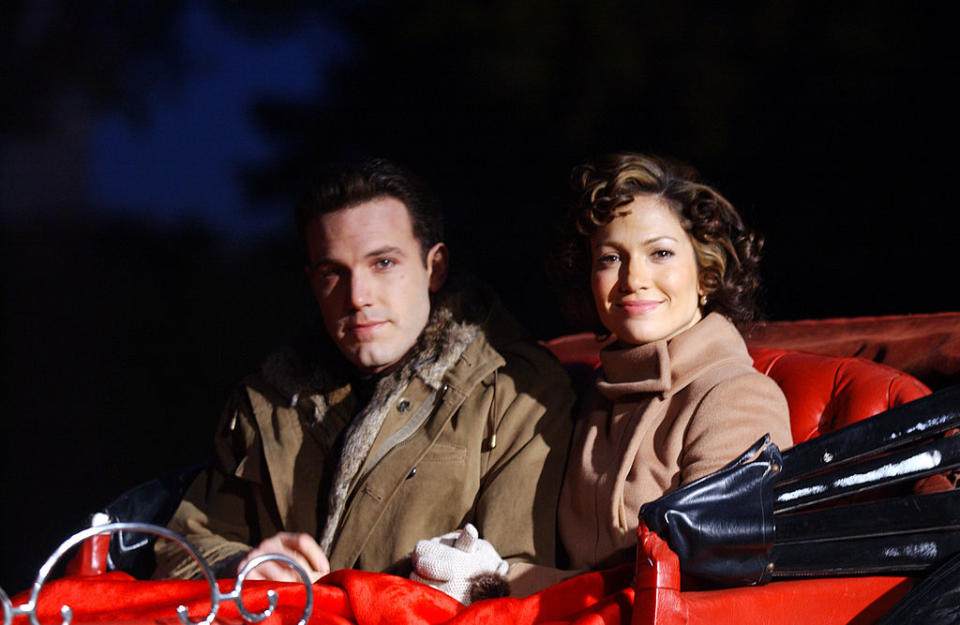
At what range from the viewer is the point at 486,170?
4207mm

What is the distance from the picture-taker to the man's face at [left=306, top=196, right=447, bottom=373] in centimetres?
221

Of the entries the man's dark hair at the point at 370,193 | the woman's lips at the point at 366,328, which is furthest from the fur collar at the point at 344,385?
the man's dark hair at the point at 370,193

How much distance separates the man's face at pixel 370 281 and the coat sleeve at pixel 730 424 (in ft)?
2.36

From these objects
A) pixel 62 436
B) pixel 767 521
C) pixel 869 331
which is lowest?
pixel 62 436

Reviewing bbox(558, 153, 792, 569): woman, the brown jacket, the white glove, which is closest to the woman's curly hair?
bbox(558, 153, 792, 569): woman

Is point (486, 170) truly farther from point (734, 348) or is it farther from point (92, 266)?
point (734, 348)

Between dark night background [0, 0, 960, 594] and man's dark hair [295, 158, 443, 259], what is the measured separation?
62.0 inches

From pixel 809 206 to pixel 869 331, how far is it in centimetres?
134

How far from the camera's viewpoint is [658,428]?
73.8 inches

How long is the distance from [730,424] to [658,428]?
16 cm

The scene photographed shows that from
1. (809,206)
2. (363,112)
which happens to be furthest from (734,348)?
(363,112)

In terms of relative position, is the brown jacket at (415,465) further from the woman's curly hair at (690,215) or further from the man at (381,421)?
the woman's curly hair at (690,215)

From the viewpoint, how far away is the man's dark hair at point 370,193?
2.27 m

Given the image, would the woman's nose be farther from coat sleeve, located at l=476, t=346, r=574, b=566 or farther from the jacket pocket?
the jacket pocket
